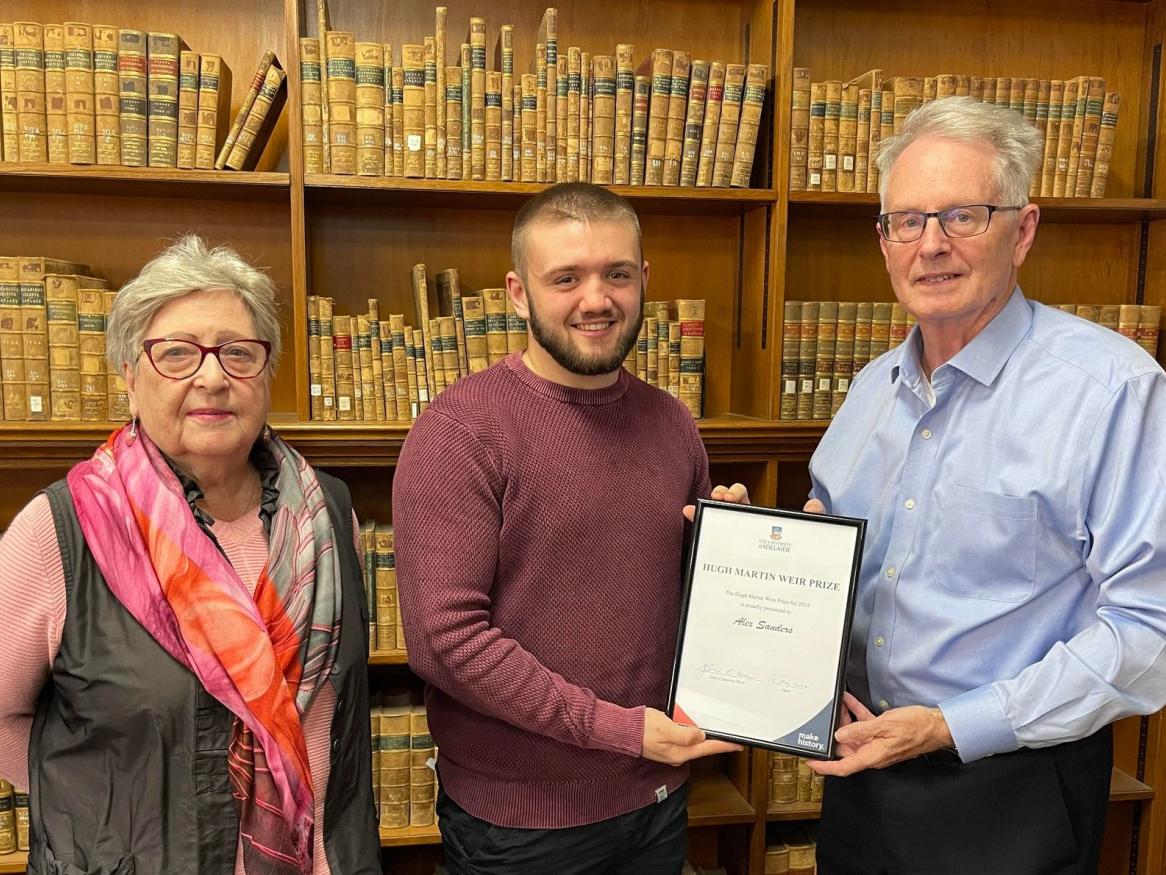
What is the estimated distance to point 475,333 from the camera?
7.71 ft

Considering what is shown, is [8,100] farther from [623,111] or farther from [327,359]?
[623,111]

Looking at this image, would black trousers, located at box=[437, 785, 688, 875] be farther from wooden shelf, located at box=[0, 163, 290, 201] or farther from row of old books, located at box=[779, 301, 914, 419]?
wooden shelf, located at box=[0, 163, 290, 201]

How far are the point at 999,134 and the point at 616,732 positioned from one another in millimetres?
1198

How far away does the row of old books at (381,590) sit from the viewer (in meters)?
2.40

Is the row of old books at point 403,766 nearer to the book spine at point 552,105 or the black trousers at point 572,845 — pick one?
the black trousers at point 572,845

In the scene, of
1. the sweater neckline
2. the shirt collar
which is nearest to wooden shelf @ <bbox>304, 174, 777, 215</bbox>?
the sweater neckline

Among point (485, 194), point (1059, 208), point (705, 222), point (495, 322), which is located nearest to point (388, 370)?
point (495, 322)

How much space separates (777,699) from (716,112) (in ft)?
5.23

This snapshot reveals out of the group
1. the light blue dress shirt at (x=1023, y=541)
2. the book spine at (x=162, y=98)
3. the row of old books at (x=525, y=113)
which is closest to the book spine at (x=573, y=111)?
the row of old books at (x=525, y=113)

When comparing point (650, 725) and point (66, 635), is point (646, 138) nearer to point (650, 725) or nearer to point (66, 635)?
point (650, 725)

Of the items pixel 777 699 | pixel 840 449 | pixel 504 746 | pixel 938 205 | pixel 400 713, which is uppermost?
pixel 938 205

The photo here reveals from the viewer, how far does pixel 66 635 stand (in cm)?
136

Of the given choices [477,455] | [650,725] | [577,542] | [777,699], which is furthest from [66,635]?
[777,699]

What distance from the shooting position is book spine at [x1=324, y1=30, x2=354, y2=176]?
2.19 m
